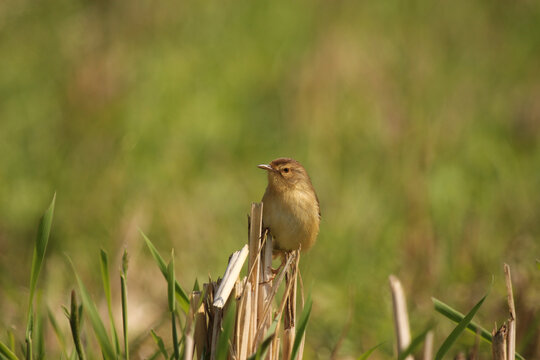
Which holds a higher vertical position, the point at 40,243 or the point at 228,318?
the point at 40,243

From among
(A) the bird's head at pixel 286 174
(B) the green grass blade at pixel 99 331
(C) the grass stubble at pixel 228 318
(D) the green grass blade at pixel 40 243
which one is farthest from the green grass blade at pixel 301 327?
(A) the bird's head at pixel 286 174

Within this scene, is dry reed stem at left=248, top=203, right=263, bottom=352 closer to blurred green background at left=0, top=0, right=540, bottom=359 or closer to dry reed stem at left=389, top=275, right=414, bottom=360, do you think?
dry reed stem at left=389, top=275, right=414, bottom=360

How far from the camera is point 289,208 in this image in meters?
3.52

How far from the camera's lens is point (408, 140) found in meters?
6.35

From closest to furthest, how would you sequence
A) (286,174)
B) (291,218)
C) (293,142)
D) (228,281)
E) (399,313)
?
(399,313) < (228,281) < (291,218) < (286,174) < (293,142)

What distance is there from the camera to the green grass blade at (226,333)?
214 cm

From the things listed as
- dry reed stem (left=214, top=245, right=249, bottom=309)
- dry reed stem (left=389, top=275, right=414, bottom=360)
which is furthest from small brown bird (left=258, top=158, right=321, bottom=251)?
dry reed stem (left=389, top=275, right=414, bottom=360)

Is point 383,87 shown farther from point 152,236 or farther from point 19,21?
point 19,21

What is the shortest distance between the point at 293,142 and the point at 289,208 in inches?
136

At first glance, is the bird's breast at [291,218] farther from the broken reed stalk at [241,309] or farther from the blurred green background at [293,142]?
the broken reed stalk at [241,309]

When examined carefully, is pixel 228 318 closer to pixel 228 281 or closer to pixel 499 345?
pixel 228 281

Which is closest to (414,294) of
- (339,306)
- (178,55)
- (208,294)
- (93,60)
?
(339,306)

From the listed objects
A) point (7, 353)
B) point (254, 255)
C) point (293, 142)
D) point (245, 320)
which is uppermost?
point (293, 142)

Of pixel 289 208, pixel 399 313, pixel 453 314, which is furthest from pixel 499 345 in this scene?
pixel 289 208
